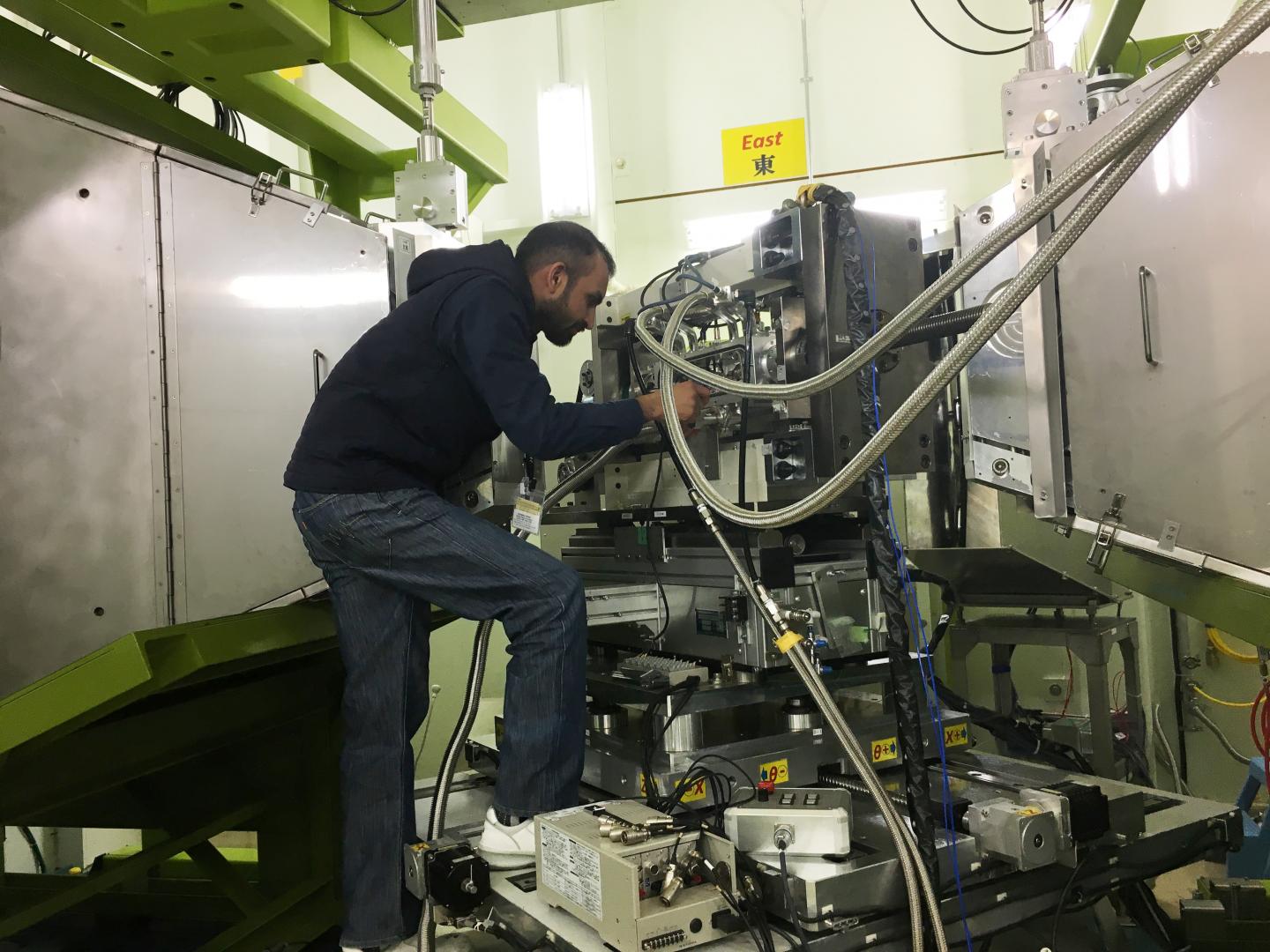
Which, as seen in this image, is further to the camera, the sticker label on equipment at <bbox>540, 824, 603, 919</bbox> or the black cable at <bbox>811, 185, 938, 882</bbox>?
the black cable at <bbox>811, 185, 938, 882</bbox>

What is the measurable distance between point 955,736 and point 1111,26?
2.27m

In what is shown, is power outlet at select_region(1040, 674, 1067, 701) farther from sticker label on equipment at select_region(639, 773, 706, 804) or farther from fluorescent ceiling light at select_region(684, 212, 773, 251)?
sticker label on equipment at select_region(639, 773, 706, 804)

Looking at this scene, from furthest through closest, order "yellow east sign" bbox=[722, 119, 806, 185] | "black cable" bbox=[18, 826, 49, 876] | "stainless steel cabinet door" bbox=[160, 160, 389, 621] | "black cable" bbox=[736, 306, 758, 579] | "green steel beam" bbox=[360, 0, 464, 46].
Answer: "yellow east sign" bbox=[722, 119, 806, 185]
"black cable" bbox=[18, 826, 49, 876]
"green steel beam" bbox=[360, 0, 464, 46]
"stainless steel cabinet door" bbox=[160, 160, 389, 621]
"black cable" bbox=[736, 306, 758, 579]

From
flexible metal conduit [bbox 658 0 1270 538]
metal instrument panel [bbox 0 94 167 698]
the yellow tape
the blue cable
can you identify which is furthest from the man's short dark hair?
the yellow tape

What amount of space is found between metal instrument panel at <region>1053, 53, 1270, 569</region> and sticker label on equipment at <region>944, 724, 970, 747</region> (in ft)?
2.17

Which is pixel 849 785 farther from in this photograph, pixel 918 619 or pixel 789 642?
pixel 789 642

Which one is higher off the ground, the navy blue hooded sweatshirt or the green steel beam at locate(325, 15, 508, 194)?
the green steel beam at locate(325, 15, 508, 194)

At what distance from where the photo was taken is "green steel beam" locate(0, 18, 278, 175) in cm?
256

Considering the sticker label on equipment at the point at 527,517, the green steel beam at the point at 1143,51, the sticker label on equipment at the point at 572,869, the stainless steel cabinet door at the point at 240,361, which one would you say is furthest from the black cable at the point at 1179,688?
the stainless steel cabinet door at the point at 240,361

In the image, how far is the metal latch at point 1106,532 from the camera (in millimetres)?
1704

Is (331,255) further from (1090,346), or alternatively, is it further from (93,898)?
(93,898)

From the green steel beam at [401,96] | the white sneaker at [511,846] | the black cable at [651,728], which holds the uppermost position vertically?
the green steel beam at [401,96]

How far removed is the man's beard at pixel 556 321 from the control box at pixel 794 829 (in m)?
1.18

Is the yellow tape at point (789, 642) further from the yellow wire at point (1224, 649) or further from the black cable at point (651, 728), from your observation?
the yellow wire at point (1224, 649)
